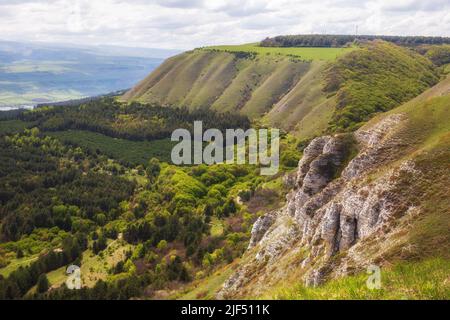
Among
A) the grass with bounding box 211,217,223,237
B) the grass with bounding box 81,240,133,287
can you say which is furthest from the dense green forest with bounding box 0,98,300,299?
the grass with bounding box 211,217,223,237

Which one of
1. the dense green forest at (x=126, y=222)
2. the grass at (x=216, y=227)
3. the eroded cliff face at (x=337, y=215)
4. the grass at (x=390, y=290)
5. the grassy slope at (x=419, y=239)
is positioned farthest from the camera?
the grass at (x=216, y=227)

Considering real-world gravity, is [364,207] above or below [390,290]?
below

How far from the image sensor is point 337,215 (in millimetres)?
45906

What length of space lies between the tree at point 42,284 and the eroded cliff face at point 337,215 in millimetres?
54577

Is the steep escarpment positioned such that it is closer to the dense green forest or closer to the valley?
the valley

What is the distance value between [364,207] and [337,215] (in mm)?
3803

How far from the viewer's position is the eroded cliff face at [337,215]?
38.8 meters

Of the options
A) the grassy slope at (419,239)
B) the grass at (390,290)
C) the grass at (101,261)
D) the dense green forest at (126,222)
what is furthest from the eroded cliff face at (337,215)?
the grass at (101,261)

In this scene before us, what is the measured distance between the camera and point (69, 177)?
18675cm

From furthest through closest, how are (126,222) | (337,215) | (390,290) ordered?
(126,222)
(337,215)
(390,290)

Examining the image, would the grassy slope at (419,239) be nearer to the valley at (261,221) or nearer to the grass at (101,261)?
the valley at (261,221)

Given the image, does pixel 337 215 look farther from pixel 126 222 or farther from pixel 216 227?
pixel 126 222

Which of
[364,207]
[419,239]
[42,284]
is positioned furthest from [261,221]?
[42,284]

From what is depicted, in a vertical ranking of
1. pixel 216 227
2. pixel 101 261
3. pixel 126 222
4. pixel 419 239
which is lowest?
pixel 101 261
